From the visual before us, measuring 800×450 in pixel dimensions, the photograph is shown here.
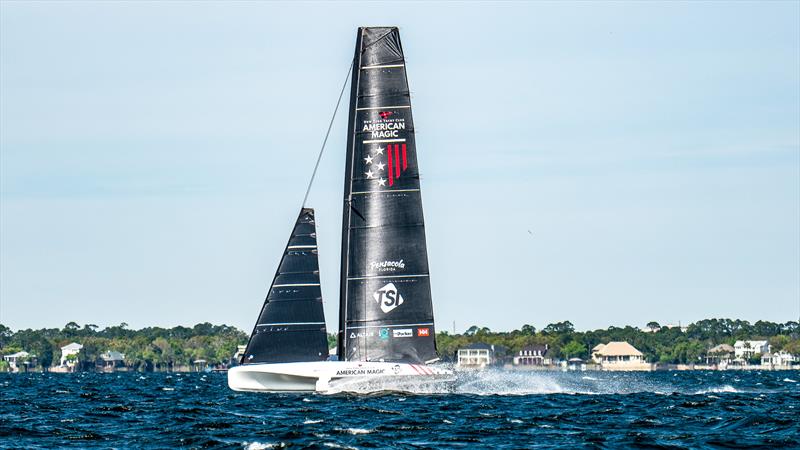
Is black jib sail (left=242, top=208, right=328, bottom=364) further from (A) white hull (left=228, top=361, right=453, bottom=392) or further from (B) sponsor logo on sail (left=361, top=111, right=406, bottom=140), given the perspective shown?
(B) sponsor logo on sail (left=361, top=111, right=406, bottom=140)

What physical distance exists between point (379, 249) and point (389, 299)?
6.76 feet

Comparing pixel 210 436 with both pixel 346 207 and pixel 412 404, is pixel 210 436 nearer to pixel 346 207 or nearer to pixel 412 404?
pixel 412 404

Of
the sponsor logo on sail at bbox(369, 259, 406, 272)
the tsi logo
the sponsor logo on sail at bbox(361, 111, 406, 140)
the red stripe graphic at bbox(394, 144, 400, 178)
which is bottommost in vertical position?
the tsi logo

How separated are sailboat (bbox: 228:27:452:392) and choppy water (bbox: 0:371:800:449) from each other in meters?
1.19

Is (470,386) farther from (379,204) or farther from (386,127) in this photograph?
(386,127)

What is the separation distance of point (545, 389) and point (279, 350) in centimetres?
1500

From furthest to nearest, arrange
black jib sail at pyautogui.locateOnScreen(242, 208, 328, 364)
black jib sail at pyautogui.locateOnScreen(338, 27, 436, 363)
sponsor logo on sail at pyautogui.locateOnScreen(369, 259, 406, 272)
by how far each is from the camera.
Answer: black jib sail at pyautogui.locateOnScreen(242, 208, 328, 364), sponsor logo on sail at pyautogui.locateOnScreen(369, 259, 406, 272), black jib sail at pyautogui.locateOnScreen(338, 27, 436, 363)

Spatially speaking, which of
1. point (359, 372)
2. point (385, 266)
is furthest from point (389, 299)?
point (359, 372)

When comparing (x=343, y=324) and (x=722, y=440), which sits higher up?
(x=343, y=324)

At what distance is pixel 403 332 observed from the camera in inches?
2329

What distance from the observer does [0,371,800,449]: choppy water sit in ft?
130

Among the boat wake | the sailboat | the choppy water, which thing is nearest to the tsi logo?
the sailboat

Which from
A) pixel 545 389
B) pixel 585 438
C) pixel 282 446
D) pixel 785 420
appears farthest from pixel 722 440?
pixel 545 389

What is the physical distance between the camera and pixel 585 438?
40.3 m
